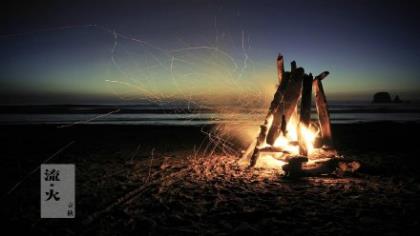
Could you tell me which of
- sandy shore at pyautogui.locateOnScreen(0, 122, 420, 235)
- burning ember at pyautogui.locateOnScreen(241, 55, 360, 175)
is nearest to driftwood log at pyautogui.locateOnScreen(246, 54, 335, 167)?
burning ember at pyautogui.locateOnScreen(241, 55, 360, 175)

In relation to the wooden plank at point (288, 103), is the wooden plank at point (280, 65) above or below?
above

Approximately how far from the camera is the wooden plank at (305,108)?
839cm

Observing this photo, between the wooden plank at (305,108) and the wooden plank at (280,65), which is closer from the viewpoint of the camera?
the wooden plank at (305,108)

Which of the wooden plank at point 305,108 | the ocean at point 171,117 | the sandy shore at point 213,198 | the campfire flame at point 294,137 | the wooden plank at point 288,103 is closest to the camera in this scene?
the sandy shore at point 213,198

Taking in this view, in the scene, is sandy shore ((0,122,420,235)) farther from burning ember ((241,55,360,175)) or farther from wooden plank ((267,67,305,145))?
wooden plank ((267,67,305,145))

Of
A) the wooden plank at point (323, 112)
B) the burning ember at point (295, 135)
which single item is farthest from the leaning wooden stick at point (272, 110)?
the wooden plank at point (323, 112)

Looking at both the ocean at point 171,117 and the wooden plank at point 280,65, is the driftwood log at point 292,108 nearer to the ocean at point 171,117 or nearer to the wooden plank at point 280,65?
the wooden plank at point 280,65

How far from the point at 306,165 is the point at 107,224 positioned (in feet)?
16.9

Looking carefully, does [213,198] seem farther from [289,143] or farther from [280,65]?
[280,65]

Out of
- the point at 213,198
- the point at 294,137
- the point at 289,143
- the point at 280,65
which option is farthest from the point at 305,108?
the point at 213,198

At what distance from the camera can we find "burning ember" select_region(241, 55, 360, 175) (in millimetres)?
7934

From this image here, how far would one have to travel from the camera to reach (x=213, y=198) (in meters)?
6.11

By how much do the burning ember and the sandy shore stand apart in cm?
49

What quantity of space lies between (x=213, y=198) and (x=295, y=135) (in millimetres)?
4255
